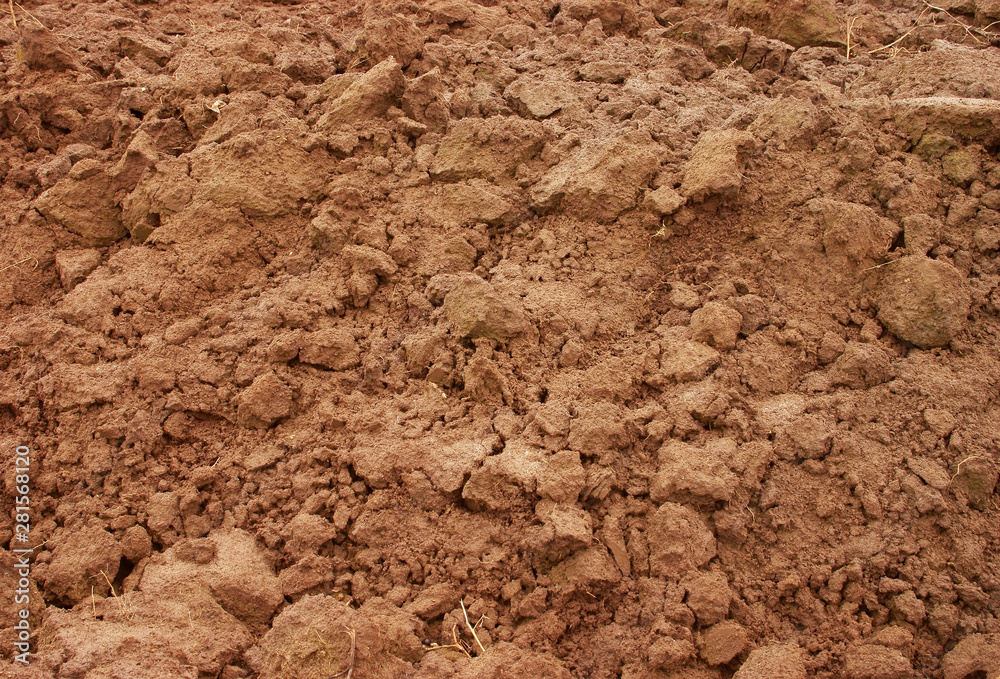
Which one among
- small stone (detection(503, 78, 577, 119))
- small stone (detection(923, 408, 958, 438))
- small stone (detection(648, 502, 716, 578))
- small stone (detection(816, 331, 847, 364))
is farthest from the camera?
small stone (detection(503, 78, 577, 119))

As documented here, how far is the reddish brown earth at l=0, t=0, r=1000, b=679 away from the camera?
1.89 meters

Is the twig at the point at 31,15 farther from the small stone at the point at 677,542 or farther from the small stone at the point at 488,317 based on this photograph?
the small stone at the point at 677,542

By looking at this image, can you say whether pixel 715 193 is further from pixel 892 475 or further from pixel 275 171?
pixel 275 171

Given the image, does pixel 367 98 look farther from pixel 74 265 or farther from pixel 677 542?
pixel 677 542

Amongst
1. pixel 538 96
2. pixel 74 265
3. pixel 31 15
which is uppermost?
pixel 31 15

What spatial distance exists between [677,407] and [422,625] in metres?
1.02

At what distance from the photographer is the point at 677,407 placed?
2221 mm

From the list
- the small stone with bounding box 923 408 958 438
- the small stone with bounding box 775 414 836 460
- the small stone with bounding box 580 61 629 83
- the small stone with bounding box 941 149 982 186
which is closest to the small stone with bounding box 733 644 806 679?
the small stone with bounding box 775 414 836 460

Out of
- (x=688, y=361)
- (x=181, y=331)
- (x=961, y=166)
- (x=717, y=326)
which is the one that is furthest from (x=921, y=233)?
(x=181, y=331)

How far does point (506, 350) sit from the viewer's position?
233 cm

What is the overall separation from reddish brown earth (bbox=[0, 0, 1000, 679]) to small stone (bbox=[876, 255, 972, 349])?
0.02 m

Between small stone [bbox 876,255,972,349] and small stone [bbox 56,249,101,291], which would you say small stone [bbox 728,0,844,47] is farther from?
small stone [bbox 56,249,101,291]

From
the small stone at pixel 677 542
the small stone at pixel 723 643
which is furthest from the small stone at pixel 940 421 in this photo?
the small stone at pixel 723 643

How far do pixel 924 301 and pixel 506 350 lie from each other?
1.43 meters
